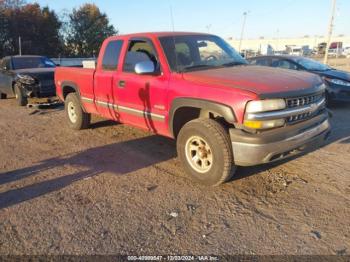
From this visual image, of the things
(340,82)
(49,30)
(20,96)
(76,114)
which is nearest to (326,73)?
(340,82)

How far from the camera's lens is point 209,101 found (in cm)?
410

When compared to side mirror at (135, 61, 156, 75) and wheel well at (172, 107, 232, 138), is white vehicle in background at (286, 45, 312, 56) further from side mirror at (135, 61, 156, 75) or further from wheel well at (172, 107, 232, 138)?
side mirror at (135, 61, 156, 75)

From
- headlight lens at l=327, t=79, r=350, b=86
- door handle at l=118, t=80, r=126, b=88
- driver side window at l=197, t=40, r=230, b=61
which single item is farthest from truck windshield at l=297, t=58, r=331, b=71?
door handle at l=118, t=80, r=126, b=88

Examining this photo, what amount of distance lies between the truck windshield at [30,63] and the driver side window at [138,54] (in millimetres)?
7082

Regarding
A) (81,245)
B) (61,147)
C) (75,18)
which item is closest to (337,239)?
(81,245)

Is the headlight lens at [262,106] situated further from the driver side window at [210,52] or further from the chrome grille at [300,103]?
the driver side window at [210,52]

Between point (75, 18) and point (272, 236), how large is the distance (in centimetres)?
5345

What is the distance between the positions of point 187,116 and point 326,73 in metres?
6.01

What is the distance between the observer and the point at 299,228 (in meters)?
3.35

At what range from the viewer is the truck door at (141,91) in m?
4.85

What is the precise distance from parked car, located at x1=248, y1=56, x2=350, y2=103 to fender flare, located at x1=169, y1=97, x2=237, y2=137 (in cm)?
526

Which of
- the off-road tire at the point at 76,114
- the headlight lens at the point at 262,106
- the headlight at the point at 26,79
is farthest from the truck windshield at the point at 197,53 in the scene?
the headlight at the point at 26,79

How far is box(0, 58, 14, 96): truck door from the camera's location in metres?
11.0

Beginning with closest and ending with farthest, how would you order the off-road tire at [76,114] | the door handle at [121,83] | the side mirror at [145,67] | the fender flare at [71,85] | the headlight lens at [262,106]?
the headlight lens at [262,106]
the side mirror at [145,67]
the door handle at [121,83]
the fender flare at [71,85]
the off-road tire at [76,114]
